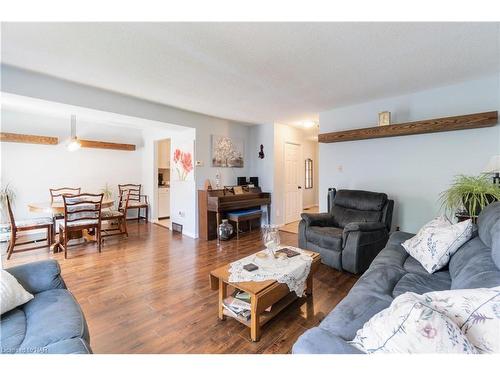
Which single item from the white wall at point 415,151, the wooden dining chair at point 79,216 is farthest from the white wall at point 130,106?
the white wall at point 415,151

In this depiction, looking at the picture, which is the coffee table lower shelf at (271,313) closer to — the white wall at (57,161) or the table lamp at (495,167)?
the table lamp at (495,167)

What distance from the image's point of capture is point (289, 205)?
5641mm

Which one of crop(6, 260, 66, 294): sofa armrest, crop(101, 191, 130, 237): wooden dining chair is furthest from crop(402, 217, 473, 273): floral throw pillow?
crop(101, 191, 130, 237): wooden dining chair

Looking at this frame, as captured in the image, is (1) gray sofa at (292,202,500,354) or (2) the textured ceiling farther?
(2) the textured ceiling

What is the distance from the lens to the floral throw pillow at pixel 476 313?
29.9 inches

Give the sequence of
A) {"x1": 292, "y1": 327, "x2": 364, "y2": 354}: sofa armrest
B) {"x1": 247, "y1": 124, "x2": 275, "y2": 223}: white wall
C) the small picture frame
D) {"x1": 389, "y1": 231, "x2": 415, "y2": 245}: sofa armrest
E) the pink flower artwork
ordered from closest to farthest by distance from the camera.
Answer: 1. {"x1": 292, "y1": 327, "x2": 364, "y2": 354}: sofa armrest
2. {"x1": 389, "y1": 231, "x2": 415, "y2": 245}: sofa armrest
3. the small picture frame
4. the pink flower artwork
5. {"x1": 247, "y1": 124, "x2": 275, "y2": 223}: white wall

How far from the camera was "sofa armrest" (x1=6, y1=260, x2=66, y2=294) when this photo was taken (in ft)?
4.83

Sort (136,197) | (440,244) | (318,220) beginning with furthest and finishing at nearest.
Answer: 1. (136,197)
2. (318,220)
3. (440,244)

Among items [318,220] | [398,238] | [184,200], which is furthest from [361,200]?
[184,200]

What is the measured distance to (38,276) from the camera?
151 cm

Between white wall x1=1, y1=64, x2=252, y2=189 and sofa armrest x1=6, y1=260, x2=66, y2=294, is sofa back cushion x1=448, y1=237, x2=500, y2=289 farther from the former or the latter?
white wall x1=1, y1=64, x2=252, y2=189

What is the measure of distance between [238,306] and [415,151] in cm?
341

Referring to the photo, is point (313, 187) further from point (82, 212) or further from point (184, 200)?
point (82, 212)

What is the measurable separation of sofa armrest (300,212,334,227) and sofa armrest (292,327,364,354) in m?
2.35
